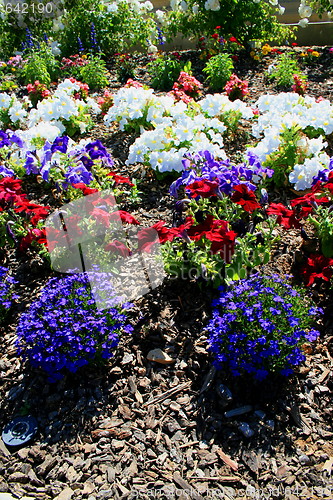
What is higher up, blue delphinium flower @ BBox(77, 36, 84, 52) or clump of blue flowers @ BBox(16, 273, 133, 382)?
blue delphinium flower @ BBox(77, 36, 84, 52)

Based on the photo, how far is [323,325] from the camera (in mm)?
2971

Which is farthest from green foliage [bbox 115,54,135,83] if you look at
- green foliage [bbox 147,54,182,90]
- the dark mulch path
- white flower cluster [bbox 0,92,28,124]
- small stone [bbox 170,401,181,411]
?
small stone [bbox 170,401,181,411]

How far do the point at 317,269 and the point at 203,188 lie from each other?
0.98m

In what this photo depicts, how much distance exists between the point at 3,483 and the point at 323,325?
7.12 ft

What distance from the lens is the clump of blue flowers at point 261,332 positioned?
246 cm

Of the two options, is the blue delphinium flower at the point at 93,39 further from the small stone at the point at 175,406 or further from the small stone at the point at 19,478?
the small stone at the point at 19,478

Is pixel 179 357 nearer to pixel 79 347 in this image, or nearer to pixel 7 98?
pixel 79 347

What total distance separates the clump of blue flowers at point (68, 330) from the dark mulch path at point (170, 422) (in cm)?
21

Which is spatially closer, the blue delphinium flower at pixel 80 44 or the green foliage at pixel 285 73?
the green foliage at pixel 285 73

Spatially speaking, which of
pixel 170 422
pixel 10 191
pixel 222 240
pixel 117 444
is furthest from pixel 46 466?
pixel 10 191

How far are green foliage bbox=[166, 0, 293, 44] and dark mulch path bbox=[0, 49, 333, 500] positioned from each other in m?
5.60

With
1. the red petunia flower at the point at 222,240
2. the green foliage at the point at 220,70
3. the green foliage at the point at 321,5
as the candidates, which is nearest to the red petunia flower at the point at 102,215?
the red petunia flower at the point at 222,240

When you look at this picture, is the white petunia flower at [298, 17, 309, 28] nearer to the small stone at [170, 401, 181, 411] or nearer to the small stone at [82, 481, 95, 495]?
the small stone at [170, 401, 181, 411]

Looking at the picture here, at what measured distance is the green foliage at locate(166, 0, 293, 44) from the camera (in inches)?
276
